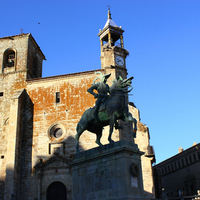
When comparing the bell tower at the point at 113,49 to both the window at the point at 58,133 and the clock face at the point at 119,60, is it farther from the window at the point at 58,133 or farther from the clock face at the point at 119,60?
the window at the point at 58,133

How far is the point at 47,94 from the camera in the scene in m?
26.0

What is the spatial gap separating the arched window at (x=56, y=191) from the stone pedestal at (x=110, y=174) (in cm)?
1131

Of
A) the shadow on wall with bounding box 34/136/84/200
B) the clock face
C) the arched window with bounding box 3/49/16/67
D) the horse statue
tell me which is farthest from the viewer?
the arched window with bounding box 3/49/16/67

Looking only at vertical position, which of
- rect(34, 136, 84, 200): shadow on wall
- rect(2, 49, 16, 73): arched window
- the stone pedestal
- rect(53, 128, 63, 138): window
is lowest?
the stone pedestal

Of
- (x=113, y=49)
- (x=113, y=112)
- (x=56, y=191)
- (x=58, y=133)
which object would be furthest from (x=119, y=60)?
(x=113, y=112)

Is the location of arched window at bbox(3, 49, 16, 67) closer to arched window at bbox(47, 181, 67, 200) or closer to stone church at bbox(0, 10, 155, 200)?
stone church at bbox(0, 10, 155, 200)

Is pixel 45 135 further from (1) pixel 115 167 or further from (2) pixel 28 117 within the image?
(1) pixel 115 167

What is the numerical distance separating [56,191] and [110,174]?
1315cm

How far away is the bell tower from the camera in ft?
84.8

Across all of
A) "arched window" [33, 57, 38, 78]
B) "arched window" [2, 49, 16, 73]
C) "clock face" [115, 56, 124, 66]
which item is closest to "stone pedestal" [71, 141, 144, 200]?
"clock face" [115, 56, 124, 66]

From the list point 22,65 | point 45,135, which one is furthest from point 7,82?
point 45,135

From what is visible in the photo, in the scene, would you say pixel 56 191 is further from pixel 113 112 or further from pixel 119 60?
pixel 113 112

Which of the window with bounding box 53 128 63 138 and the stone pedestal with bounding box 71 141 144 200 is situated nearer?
the stone pedestal with bounding box 71 141 144 200

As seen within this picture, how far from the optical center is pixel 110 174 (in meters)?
10.3
